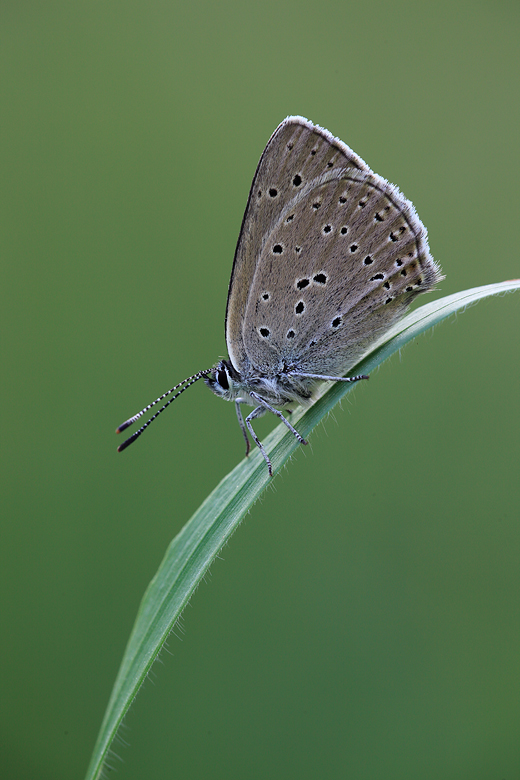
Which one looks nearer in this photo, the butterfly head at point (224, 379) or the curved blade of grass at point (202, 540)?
the curved blade of grass at point (202, 540)

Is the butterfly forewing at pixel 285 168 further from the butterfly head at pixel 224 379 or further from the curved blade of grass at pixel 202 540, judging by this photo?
the curved blade of grass at pixel 202 540

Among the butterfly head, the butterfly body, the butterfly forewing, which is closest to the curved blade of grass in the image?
the butterfly body

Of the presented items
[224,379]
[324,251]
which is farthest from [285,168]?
[224,379]

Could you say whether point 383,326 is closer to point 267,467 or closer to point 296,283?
point 296,283

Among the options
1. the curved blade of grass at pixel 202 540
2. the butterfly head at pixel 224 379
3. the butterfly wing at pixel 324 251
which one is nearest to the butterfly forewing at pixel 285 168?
the butterfly wing at pixel 324 251

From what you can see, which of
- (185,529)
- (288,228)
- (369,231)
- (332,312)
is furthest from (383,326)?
(185,529)

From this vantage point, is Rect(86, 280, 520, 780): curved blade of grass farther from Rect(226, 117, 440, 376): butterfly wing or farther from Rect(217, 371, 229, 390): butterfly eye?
Rect(217, 371, 229, 390): butterfly eye

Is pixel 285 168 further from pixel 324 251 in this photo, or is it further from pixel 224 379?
pixel 224 379

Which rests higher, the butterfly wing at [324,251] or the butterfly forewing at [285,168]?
the butterfly forewing at [285,168]
